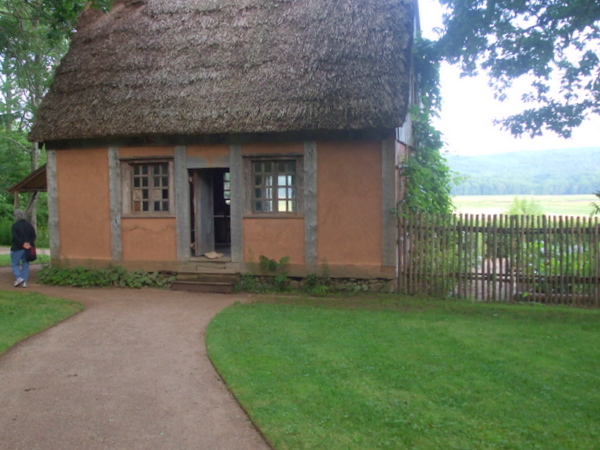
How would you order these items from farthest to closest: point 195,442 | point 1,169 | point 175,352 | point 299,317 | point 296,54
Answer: point 1,169 → point 296,54 → point 299,317 → point 175,352 → point 195,442

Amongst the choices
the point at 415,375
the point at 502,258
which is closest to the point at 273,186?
the point at 502,258

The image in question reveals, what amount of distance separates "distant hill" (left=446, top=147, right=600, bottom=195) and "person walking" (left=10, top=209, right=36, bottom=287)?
3522 cm

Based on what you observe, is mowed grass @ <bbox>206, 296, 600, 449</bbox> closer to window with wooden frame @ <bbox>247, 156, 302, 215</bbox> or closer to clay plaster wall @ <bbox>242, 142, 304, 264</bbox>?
clay plaster wall @ <bbox>242, 142, 304, 264</bbox>

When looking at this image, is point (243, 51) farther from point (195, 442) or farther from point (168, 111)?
point (195, 442)

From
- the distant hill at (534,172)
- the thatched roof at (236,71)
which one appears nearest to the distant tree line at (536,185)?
the distant hill at (534,172)

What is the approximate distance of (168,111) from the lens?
1061cm

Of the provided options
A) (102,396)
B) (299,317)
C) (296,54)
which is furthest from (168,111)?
(102,396)

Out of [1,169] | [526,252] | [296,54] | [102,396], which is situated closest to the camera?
[102,396]

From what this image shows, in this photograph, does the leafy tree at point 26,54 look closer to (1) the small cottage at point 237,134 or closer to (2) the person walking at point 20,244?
(1) the small cottage at point 237,134

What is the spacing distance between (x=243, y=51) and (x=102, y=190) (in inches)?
162

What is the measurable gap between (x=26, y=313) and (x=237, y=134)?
15.8 feet

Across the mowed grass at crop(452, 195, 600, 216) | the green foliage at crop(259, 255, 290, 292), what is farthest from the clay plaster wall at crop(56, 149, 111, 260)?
the mowed grass at crop(452, 195, 600, 216)

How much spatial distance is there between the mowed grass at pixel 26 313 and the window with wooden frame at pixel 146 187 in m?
2.63

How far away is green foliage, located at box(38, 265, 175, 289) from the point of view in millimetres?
11141
